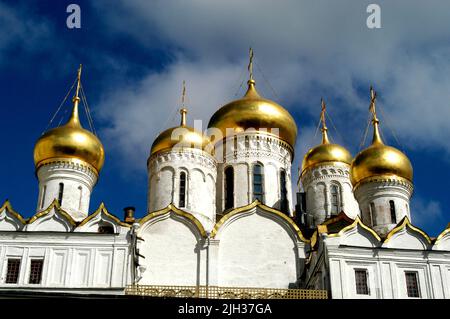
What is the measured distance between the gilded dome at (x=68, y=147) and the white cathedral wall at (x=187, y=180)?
2096 millimetres

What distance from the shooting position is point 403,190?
26.6 meters

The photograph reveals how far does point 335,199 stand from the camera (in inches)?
1254

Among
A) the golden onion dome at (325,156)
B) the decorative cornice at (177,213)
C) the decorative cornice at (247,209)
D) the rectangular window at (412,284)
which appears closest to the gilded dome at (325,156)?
the golden onion dome at (325,156)

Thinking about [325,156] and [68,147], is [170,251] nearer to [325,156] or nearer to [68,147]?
[68,147]

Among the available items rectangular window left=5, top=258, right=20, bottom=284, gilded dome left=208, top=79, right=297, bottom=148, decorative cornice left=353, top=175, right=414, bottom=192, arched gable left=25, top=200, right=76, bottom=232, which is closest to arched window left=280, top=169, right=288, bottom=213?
gilded dome left=208, top=79, right=297, bottom=148

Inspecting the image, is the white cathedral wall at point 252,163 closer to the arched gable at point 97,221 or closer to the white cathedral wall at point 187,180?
the white cathedral wall at point 187,180

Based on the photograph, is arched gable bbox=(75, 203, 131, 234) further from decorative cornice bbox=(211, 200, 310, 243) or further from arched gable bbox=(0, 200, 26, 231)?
decorative cornice bbox=(211, 200, 310, 243)

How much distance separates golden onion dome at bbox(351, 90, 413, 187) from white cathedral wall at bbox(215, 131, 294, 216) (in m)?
3.52

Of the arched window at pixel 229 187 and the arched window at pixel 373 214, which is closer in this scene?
the arched window at pixel 373 214

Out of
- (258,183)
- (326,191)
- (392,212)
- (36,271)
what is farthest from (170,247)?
(326,191)

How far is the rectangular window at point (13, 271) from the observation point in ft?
71.2

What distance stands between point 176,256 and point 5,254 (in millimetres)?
5152

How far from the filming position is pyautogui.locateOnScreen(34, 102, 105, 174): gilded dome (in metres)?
27.0

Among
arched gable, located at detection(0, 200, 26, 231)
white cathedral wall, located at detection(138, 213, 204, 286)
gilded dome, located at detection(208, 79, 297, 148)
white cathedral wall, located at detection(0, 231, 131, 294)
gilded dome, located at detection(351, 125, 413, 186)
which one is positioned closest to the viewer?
white cathedral wall, located at detection(0, 231, 131, 294)
